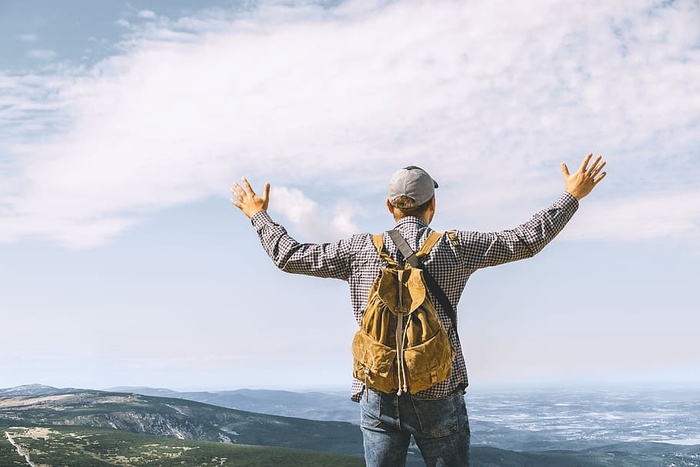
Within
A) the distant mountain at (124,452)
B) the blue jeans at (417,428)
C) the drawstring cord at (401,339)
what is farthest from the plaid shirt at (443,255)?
the distant mountain at (124,452)

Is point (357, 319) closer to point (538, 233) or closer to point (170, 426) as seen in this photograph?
point (538, 233)

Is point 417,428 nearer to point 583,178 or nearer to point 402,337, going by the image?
point 402,337

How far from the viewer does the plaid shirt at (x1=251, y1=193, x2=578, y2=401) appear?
706cm

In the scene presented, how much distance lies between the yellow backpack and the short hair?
→ 1.72ft

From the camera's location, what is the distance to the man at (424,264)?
6.84 meters

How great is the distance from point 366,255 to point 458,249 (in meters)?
0.89

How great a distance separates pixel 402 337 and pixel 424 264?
0.72 meters

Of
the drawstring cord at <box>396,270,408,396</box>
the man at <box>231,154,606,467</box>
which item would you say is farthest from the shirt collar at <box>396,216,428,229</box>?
the drawstring cord at <box>396,270,408,396</box>

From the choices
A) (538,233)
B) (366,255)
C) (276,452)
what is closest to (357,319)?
(366,255)

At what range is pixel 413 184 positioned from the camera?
23.8ft

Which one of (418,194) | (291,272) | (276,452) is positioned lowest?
(276,452)

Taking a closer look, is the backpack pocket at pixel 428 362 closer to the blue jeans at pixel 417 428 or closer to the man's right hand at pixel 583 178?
the blue jeans at pixel 417 428

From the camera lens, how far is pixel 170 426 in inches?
7387

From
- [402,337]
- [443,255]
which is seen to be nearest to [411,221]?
[443,255]
